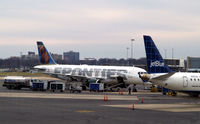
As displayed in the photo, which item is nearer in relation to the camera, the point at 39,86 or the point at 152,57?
the point at 152,57

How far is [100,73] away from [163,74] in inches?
927

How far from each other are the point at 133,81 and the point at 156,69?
17.7 m

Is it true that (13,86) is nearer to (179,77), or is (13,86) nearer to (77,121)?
(179,77)

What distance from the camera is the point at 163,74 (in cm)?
4981

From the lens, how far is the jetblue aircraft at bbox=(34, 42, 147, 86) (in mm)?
68688

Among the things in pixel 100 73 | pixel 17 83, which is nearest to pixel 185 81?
pixel 100 73

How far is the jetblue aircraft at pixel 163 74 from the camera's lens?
49.6m

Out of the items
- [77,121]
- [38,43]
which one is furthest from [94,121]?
[38,43]

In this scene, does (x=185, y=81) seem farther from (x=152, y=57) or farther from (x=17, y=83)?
(x=17, y=83)

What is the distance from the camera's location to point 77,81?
73250 millimetres

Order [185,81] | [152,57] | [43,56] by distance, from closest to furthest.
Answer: [185,81] → [152,57] → [43,56]

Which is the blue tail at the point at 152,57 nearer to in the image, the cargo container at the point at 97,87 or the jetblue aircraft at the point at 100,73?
the cargo container at the point at 97,87

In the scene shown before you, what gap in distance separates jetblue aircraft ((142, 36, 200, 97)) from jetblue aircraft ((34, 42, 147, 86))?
15.5m

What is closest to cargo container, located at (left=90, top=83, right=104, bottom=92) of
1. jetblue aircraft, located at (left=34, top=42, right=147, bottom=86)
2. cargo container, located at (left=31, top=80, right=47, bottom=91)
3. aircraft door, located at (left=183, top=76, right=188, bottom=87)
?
jetblue aircraft, located at (left=34, top=42, right=147, bottom=86)
